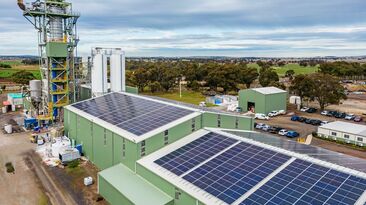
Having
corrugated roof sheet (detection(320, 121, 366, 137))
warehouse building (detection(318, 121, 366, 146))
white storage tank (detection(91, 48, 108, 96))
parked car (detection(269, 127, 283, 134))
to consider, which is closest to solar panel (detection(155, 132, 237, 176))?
parked car (detection(269, 127, 283, 134))

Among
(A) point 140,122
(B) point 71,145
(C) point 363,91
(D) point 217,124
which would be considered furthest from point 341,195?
(C) point 363,91

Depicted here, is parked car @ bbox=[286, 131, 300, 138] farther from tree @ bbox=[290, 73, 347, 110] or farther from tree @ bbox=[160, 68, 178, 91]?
tree @ bbox=[160, 68, 178, 91]

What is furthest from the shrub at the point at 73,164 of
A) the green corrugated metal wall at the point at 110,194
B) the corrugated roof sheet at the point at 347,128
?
the corrugated roof sheet at the point at 347,128

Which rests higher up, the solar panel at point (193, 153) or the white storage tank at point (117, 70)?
the white storage tank at point (117, 70)

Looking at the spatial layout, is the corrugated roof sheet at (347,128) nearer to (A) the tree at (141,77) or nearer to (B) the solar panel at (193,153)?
(B) the solar panel at (193,153)

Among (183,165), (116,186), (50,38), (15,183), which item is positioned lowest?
(15,183)

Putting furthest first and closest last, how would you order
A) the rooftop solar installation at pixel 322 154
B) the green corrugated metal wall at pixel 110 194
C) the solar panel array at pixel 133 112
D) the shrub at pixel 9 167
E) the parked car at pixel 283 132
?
the parked car at pixel 283 132 < the shrub at pixel 9 167 < the solar panel array at pixel 133 112 < the green corrugated metal wall at pixel 110 194 < the rooftop solar installation at pixel 322 154

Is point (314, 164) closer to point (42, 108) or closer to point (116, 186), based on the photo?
point (116, 186)
